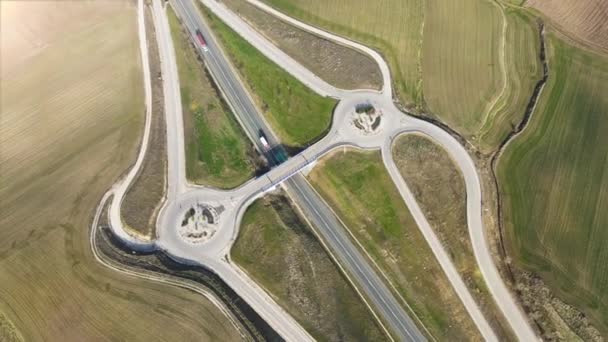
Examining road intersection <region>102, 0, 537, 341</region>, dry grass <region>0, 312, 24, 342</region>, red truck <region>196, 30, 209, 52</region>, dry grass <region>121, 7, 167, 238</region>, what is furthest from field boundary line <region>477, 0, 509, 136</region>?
dry grass <region>0, 312, 24, 342</region>

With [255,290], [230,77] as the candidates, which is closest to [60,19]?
[230,77]

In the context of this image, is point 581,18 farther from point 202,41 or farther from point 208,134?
point 208,134

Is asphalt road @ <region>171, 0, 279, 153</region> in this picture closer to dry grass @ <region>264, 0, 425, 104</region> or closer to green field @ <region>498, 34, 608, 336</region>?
dry grass @ <region>264, 0, 425, 104</region>

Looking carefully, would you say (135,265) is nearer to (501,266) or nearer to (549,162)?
(501,266)

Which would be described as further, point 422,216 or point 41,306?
point 422,216

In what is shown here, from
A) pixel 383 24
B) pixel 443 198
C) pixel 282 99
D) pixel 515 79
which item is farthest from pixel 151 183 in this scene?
pixel 515 79
